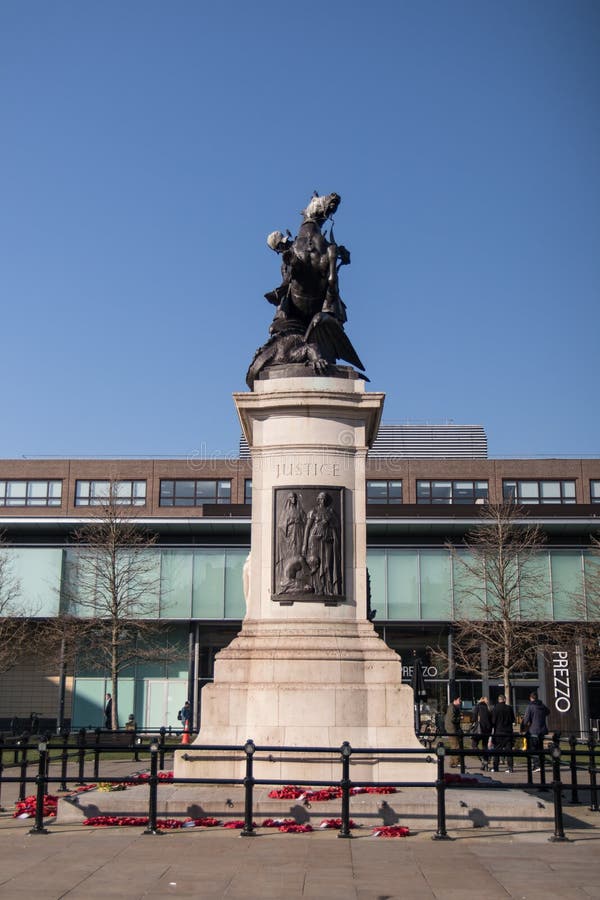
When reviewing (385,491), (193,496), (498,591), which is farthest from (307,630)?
(193,496)

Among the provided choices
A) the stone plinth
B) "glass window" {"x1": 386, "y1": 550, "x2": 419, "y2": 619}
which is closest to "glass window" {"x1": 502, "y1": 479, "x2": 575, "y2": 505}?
"glass window" {"x1": 386, "y1": 550, "x2": 419, "y2": 619}

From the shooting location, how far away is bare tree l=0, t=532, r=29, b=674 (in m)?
46.6

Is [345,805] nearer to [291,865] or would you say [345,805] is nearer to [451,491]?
[291,865]

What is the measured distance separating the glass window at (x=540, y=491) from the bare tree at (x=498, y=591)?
56.7ft

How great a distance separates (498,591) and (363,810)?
3233cm

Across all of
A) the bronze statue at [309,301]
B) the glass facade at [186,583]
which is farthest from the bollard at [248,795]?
the glass facade at [186,583]

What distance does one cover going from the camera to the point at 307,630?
1625 centimetres

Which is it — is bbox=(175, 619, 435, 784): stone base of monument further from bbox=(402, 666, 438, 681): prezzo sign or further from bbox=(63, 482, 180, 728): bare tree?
bbox=(402, 666, 438, 681): prezzo sign

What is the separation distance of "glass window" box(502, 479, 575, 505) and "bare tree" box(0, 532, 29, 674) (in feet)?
107

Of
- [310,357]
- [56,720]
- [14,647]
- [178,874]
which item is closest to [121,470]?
[56,720]

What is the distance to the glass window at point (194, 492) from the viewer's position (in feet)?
230

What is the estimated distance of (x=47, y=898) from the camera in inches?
363

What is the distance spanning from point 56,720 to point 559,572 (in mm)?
26873

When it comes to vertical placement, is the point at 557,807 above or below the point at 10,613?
below
